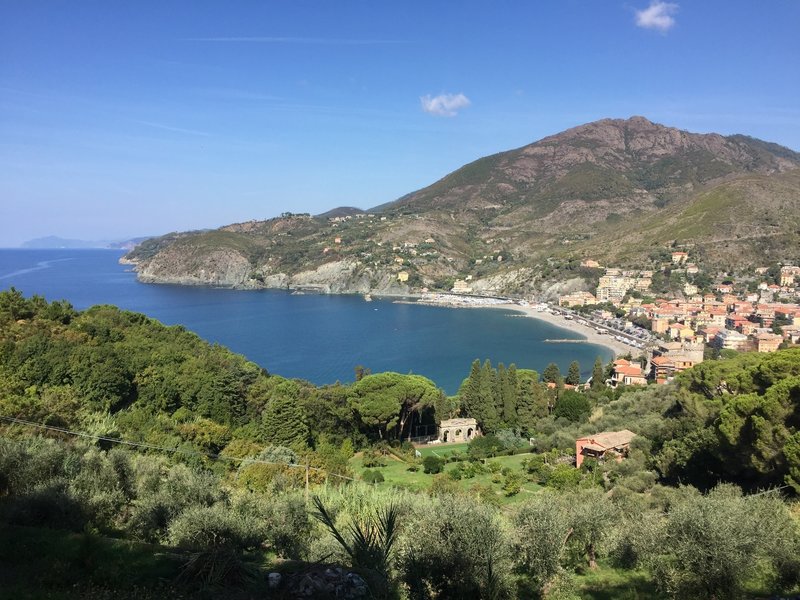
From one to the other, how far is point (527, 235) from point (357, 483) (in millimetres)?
132842

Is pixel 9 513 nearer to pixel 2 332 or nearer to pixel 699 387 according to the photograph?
pixel 2 332

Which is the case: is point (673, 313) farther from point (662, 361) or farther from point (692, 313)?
point (662, 361)

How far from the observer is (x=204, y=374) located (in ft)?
72.4

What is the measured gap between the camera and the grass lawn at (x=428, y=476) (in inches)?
648

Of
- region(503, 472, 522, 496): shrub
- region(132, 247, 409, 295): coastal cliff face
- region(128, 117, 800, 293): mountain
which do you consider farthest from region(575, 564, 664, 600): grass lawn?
region(132, 247, 409, 295): coastal cliff face

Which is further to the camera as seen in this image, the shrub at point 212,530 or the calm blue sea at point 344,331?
the calm blue sea at point 344,331

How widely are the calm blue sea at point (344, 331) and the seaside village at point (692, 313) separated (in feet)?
26.2

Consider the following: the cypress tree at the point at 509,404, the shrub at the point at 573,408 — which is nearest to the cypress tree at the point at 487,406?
the cypress tree at the point at 509,404

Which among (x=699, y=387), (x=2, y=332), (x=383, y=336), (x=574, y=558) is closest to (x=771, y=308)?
(x=383, y=336)

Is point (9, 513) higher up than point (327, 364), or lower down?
higher up

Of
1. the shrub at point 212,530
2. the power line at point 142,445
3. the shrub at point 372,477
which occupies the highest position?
the shrub at point 212,530

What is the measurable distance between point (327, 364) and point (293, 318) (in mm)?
27158

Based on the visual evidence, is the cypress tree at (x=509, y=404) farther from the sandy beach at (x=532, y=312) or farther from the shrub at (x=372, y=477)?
the sandy beach at (x=532, y=312)

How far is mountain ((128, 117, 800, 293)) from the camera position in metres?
90.8
